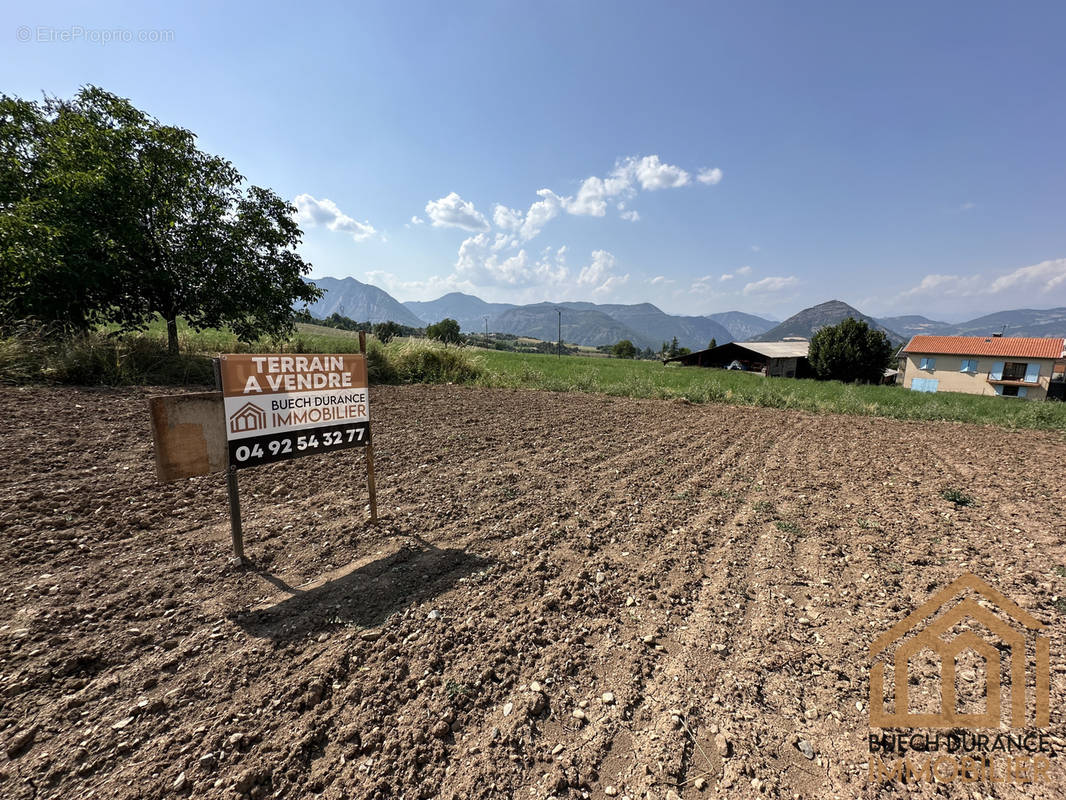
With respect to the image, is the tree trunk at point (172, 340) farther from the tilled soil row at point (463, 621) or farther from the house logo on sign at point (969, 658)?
the house logo on sign at point (969, 658)

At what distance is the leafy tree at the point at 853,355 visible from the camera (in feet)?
135

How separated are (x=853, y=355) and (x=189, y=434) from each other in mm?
52733

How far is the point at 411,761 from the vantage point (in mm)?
1749

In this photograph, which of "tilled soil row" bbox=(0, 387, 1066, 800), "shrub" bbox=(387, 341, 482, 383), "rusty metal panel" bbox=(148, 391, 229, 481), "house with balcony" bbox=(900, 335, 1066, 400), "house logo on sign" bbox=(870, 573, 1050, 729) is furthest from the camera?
"house with balcony" bbox=(900, 335, 1066, 400)

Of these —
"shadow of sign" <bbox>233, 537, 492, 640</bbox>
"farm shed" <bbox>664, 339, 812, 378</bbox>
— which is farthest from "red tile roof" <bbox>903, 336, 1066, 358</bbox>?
"shadow of sign" <bbox>233, 537, 492, 640</bbox>

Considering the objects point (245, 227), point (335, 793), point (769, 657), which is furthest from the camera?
point (245, 227)

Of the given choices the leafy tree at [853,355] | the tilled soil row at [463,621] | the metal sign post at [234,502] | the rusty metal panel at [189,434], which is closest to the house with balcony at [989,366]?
the leafy tree at [853,355]

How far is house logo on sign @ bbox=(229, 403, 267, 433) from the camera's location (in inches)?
114

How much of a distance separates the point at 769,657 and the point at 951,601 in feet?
5.97

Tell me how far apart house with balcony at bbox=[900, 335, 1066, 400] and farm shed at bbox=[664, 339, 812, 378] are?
427 inches

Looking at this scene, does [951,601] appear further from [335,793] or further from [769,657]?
[335,793]

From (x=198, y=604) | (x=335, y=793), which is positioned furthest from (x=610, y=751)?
(x=198, y=604)

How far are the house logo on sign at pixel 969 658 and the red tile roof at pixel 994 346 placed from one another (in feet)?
195

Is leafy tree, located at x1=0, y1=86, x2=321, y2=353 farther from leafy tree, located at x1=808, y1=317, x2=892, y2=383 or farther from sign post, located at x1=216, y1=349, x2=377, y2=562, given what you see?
leafy tree, located at x1=808, y1=317, x2=892, y2=383
